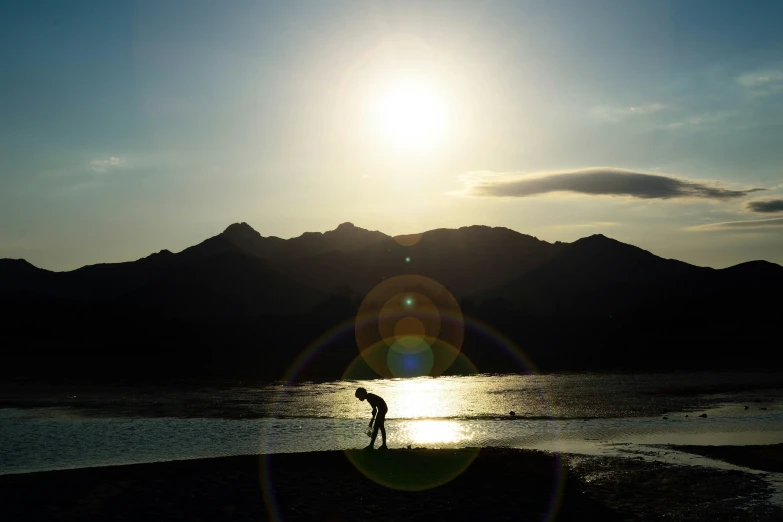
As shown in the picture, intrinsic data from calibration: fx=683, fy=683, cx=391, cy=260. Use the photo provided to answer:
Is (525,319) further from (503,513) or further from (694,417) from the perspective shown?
(503,513)

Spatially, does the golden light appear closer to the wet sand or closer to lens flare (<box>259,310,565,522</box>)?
lens flare (<box>259,310,565,522</box>)

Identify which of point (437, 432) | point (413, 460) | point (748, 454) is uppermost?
point (413, 460)

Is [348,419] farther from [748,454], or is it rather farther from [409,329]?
[409,329]

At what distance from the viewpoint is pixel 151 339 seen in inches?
5507

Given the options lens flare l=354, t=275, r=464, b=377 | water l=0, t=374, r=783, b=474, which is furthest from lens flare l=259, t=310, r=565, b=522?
lens flare l=354, t=275, r=464, b=377

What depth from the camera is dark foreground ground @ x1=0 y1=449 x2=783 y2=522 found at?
18672 millimetres

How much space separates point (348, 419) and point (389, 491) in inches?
806

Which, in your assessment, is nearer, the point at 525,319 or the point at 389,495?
the point at 389,495

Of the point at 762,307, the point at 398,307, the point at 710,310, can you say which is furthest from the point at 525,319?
the point at 762,307

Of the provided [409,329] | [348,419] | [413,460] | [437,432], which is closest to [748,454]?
[413,460]

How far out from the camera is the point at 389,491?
826 inches

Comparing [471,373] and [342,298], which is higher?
[342,298]

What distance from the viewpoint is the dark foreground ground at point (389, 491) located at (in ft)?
61.3

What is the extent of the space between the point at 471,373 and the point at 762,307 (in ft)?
447
